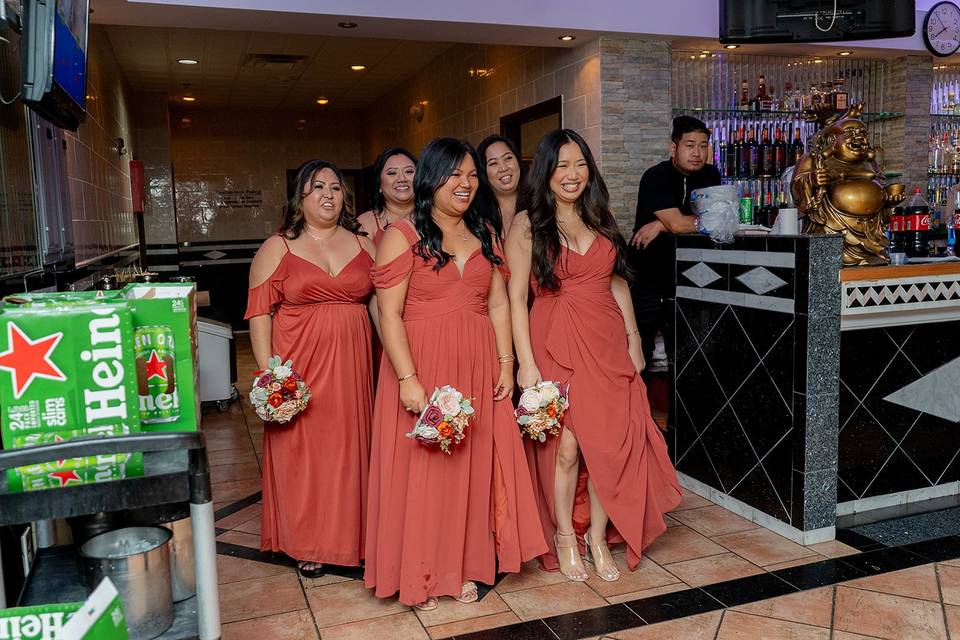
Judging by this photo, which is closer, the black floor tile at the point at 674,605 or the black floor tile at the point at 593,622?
the black floor tile at the point at 593,622

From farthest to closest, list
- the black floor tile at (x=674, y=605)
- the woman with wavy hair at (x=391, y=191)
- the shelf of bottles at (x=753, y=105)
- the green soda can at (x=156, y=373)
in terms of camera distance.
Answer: the shelf of bottles at (x=753, y=105)
the woman with wavy hair at (x=391, y=191)
the black floor tile at (x=674, y=605)
the green soda can at (x=156, y=373)

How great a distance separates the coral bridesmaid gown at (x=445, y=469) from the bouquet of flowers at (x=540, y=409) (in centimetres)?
9

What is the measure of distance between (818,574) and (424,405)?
1673 mm

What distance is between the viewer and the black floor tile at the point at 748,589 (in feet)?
9.91

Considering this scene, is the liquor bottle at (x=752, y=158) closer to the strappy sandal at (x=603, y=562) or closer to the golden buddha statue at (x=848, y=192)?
the golden buddha statue at (x=848, y=192)

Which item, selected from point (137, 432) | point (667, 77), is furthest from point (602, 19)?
point (137, 432)

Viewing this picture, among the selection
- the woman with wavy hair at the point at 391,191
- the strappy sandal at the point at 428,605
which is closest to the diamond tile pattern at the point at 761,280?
the woman with wavy hair at the point at 391,191

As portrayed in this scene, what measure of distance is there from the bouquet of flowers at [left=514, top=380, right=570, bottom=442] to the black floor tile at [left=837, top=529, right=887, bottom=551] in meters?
1.44

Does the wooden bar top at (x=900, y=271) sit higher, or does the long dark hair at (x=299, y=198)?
the long dark hair at (x=299, y=198)

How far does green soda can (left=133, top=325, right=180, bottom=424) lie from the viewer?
59.4 inches

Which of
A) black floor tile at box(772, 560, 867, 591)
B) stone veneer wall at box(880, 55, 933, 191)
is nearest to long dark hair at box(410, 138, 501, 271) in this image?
black floor tile at box(772, 560, 867, 591)

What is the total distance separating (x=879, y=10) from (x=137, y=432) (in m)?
5.72

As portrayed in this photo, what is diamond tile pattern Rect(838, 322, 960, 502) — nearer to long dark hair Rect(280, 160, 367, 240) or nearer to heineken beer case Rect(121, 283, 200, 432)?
long dark hair Rect(280, 160, 367, 240)

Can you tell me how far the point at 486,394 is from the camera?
3.09 metres
